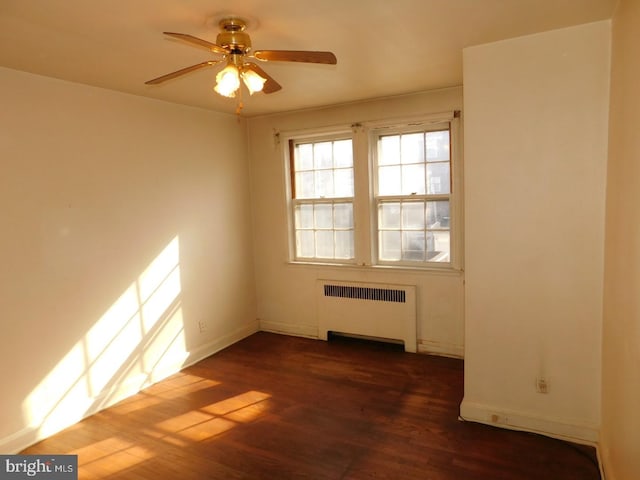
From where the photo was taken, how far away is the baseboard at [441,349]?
157 inches

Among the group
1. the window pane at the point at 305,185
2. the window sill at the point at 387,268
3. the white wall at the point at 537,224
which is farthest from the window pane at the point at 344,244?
the white wall at the point at 537,224

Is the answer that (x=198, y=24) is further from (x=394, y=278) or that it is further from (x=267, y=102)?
(x=394, y=278)

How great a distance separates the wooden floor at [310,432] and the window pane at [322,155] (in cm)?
207

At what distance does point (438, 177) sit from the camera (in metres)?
4.01

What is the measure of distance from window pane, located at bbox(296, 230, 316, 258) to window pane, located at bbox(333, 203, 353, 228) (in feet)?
1.19

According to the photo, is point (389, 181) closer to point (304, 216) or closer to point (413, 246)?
point (413, 246)

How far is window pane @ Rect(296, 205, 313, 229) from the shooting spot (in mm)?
4723

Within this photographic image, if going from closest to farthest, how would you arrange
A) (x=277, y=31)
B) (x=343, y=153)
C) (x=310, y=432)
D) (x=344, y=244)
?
(x=277, y=31)
(x=310, y=432)
(x=343, y=153)
(x=344, y=244)

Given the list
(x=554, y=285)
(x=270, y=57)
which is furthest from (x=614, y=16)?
(x=270, y=57)

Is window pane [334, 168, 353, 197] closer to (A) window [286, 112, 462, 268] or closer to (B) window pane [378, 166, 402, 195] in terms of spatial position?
(A) window [286, 112, 462, 268]

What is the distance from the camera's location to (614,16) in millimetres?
2250

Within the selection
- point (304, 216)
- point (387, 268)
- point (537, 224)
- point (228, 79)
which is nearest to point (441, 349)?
point (387, 268)

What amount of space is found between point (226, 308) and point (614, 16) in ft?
13.1

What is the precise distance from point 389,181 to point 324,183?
0.74 m
